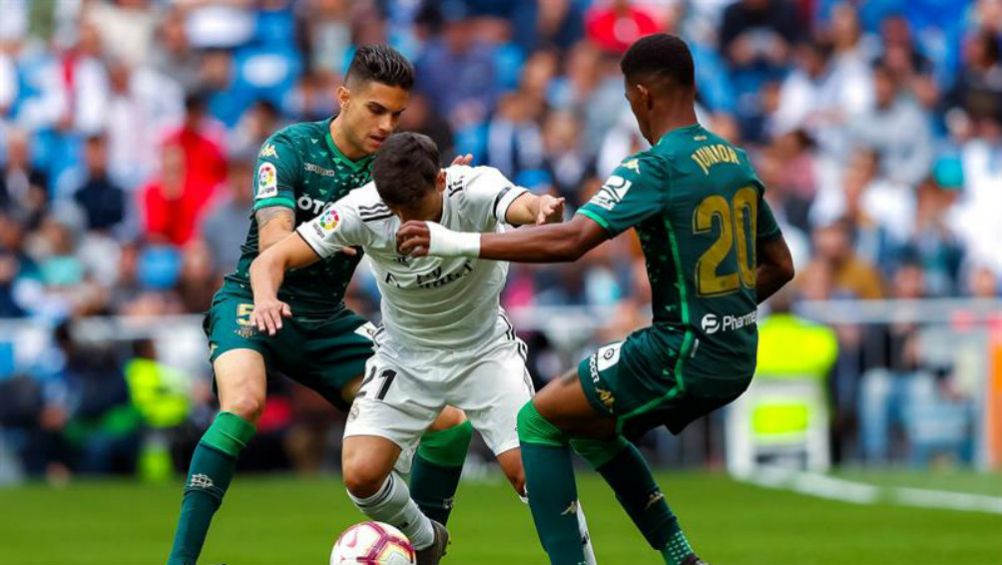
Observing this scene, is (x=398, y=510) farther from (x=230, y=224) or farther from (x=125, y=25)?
(x=125, y=25)

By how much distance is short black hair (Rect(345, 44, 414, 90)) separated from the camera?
33.4 feet

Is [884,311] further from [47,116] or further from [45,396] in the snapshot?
[47,116]

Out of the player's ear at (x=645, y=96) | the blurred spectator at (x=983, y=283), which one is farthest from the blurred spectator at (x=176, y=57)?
the player's ear at (x=645, y=96)

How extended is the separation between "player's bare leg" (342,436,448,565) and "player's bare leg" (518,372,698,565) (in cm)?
95

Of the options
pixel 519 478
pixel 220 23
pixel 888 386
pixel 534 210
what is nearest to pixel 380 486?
pixel 519 478

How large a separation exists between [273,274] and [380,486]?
1.21 meters

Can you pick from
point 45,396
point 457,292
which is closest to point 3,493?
point 45,396

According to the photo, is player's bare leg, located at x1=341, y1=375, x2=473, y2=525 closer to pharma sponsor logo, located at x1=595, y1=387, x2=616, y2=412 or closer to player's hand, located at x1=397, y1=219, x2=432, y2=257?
pharma sponsor logo, located at x1=595, y1=387, x2=616, y2=412

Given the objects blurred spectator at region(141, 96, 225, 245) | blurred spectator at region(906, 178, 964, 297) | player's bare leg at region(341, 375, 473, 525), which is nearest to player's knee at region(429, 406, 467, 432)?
player's bare leg at region(341, 375, 473, 525)

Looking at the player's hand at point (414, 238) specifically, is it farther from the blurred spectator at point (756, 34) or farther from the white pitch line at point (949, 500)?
the blurred spectator at point (756, 34)

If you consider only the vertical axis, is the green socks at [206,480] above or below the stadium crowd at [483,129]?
below

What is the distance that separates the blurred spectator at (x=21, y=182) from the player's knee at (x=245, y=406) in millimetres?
11544

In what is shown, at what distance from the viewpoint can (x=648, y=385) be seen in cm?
884

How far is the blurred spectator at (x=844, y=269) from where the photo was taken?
19156 mm
